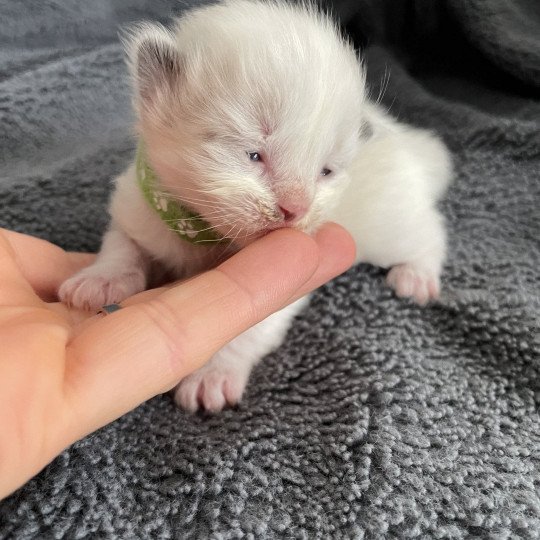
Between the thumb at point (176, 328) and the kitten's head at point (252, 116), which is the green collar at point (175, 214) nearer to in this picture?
the kitten's head at point (252, 116)

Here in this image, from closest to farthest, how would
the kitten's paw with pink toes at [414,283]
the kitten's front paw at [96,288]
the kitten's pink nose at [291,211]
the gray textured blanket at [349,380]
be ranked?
the gray textured blanket at [349,380] → the kitten's pink nose at [291,211] → the kitten's front paw at [96,288] → the kitten's paw with pink toes at [414,283]

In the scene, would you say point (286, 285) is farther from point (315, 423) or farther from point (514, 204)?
point (514, 204)

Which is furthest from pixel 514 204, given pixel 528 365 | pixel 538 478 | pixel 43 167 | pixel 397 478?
pixel 43 167

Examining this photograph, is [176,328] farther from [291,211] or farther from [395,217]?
[395,217]

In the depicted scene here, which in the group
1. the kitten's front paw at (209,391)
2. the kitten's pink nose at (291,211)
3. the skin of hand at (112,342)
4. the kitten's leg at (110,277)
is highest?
the kitten's pink nose at (291,211)

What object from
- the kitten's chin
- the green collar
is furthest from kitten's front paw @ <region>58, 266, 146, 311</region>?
the kitten's chin

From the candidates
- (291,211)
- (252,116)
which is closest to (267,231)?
(291,211)

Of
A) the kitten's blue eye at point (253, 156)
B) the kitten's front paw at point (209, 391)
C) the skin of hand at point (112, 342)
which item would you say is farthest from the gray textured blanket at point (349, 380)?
the kitten's blue eye at point (253, 156)

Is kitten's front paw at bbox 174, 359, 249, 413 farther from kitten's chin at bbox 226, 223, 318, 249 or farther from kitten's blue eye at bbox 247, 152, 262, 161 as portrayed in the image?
kitten's blue eye at bbox 247, 152, 262, 161
